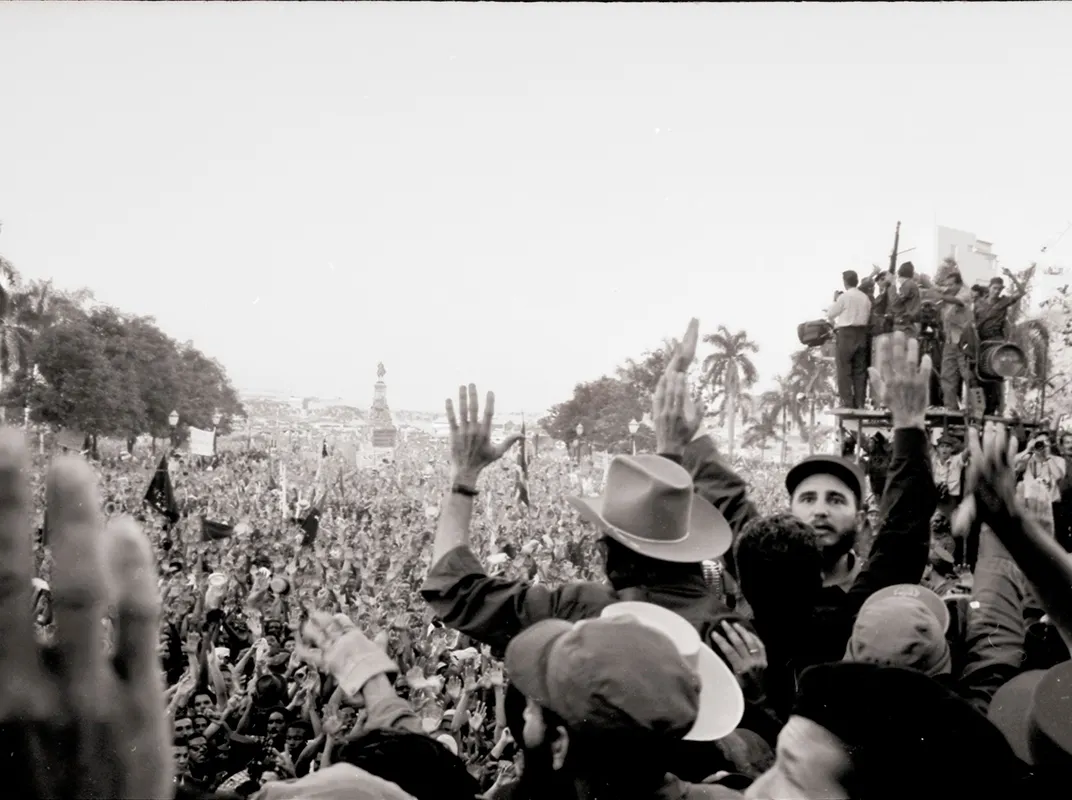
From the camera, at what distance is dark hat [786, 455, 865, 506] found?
295 cm

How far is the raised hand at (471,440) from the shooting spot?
2.37 m

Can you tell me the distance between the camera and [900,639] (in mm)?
2002

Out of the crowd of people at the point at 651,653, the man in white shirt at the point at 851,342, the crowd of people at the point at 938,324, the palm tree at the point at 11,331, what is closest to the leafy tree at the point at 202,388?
the crowd of people at the point at 651,653

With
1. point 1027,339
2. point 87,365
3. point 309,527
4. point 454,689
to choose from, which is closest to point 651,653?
point 87,365

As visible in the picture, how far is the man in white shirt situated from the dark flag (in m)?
5.13

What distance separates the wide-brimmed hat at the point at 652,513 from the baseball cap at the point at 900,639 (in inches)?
14.2

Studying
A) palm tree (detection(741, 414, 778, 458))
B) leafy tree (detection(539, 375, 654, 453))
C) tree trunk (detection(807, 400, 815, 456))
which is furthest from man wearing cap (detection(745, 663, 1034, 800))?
tree trunk (detection(807, 400, 815, 456))

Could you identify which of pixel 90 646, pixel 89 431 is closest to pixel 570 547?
pixel 89 431

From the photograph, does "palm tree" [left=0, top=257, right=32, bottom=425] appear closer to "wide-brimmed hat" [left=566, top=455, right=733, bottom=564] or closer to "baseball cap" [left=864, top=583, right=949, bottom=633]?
"wide-brimmed hat" [left=566, top=455, right=733, bottom=564]

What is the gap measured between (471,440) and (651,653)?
3.10 feet

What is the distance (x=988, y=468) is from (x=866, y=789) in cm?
66

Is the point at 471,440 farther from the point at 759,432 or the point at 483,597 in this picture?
the point at 759,432

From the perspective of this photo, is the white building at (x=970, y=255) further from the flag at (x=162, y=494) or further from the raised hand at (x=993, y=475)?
the flag at (x=162, y=494)

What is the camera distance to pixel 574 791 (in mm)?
1669
